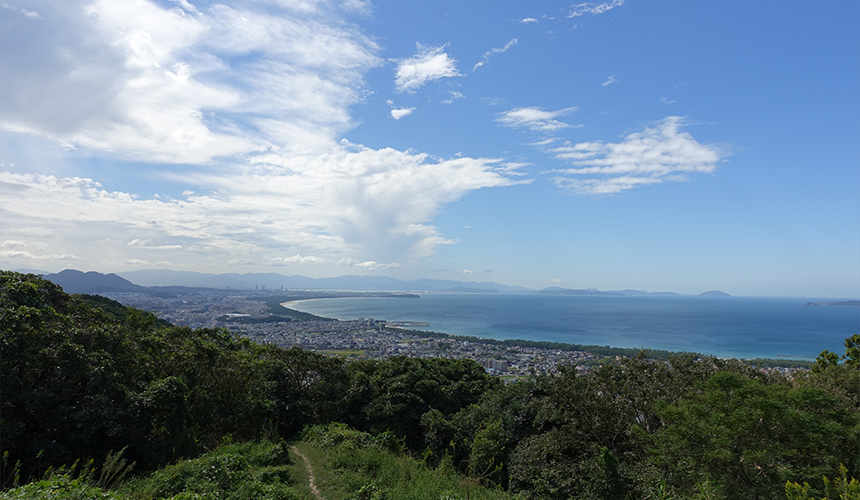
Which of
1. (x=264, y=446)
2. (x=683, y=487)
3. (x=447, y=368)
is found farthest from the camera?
(x=447, y=368)

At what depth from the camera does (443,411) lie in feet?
45.6

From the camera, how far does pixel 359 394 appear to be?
1367 cm

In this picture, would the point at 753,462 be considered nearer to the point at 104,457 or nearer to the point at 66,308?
the point at 104,457

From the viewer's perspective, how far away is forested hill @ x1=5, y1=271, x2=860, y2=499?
19.8 feet

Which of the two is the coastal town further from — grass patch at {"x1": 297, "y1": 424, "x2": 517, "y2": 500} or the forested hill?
grass patch at {"x1": 297, "y1": 424, "x2": 517, "y2": 500}

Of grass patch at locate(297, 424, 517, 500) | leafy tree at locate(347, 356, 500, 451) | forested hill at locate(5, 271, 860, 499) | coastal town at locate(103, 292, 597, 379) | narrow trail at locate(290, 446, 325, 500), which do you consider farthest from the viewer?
coastal town at locate(103, 292, 597, 379)

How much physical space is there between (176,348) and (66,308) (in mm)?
3067

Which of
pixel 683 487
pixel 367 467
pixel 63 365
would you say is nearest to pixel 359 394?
pixel 367 467

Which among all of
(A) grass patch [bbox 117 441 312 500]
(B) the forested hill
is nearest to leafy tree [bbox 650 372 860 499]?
(B) the forested hill

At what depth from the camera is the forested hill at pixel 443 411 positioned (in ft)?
19.8

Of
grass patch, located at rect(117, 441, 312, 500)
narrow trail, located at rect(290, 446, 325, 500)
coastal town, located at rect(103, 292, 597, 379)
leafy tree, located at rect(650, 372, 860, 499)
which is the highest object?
leafy tree, located at rect(650, 372, 860, 499)

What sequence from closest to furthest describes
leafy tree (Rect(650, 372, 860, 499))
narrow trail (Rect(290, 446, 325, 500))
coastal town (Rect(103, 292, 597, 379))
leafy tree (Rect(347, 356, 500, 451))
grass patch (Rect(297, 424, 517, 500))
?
leafy tree (Rect(650, 372, 860, 499)) < grass patch (Rect(297, 424, 517, 500)) < narrow trail (Rect(290, 446, 325, 500)) < leafy tree (Rect(347, 356, 500, 451)) < coastal town (Rect(103, 292, 597, 379))

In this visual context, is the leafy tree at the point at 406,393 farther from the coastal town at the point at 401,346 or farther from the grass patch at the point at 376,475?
the coastal town at the point at 401,346

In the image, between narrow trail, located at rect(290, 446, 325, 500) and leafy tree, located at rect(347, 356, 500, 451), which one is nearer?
narrow trail, located at rect(290, 446, 325, 500)
